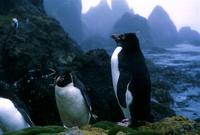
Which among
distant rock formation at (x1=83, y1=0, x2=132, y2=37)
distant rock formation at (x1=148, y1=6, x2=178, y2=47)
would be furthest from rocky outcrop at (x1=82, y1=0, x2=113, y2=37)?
distant rock formation at (x1=148, y1=6, x2=178, y2=47)

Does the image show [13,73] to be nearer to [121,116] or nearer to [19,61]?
[19,61]

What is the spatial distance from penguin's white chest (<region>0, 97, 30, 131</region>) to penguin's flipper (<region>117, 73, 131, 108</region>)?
4.49ft

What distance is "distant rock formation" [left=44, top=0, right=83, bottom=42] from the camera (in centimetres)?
7406

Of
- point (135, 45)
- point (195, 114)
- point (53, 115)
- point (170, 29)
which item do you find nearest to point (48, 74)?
point (53, 115)

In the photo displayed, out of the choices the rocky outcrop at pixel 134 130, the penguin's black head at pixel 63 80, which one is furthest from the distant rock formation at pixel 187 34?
the rocky outcrop at pixel 134 130

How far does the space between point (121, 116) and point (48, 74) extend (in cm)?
201

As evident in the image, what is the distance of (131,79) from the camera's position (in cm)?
604

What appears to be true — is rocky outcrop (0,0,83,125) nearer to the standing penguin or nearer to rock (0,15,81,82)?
rock (0,15,81,82)

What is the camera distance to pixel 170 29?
8406 cm

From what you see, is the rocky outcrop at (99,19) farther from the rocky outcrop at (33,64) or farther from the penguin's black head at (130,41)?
the penguin's black head at (130,41)

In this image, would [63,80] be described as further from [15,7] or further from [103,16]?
[103,16]

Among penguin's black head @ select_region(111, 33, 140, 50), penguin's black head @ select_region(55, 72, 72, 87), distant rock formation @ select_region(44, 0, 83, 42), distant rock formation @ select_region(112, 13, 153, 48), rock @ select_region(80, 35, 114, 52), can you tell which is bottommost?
penguin's black head @ select_region(55, 72, 72, 87)

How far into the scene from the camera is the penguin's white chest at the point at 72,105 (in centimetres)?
589

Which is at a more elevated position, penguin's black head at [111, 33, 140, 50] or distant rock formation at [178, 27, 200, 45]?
distant rock formation at [178, 27, 200, 45]
